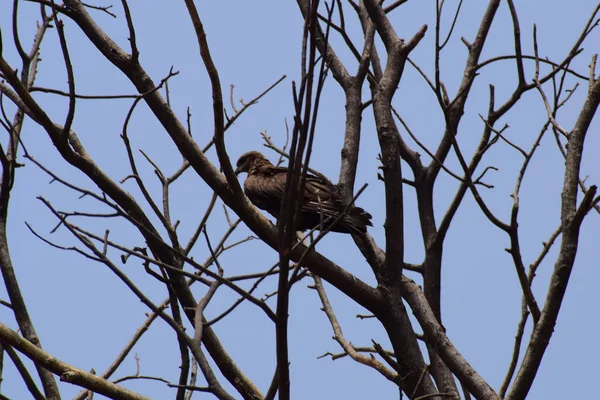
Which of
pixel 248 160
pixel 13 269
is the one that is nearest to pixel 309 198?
pixel 13 269

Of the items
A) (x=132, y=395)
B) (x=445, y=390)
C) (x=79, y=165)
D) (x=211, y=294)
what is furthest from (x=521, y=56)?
(x=132, y=395)

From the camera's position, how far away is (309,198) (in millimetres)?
5594

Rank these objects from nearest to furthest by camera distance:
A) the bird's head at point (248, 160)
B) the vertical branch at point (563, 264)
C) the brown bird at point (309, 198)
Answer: the vertical branch at point (563, 264), the brown bird at point (309, 198), the bird's head at point (248, 160)

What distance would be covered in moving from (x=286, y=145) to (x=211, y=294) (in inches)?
86.8

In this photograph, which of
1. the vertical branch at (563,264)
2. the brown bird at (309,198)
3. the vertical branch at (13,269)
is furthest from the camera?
the brown bird at (309,198)

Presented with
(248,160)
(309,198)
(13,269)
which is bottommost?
(13,269)

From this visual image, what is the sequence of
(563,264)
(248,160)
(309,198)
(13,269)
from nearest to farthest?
(563,264) < (13,269) < (309,198) < (248,160)

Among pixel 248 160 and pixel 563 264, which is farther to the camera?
pixel 248 160

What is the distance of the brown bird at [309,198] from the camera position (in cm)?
482

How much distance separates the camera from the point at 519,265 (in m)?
3.98

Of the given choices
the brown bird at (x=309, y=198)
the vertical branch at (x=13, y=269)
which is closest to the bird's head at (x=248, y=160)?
the brown bird at (x=309, y=198)

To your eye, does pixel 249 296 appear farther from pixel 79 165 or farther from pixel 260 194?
pixel 260 194

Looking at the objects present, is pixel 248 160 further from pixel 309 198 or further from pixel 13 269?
pixel 13 269

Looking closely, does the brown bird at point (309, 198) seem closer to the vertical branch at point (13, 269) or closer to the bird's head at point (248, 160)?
the bird's head at point (248, 160)
